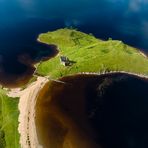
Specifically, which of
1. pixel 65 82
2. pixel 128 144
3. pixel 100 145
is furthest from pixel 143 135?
pixel 65 82

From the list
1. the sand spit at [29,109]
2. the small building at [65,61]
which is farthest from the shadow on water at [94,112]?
the small building at [65,61]

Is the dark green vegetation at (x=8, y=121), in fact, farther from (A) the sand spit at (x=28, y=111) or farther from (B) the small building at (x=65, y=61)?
(B) the small building at (x=65, y=61)

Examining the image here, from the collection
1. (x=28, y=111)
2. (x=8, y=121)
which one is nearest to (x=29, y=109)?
(x=28, y=111)

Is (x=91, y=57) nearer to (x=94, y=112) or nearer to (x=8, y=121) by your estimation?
(x=94, y=112)

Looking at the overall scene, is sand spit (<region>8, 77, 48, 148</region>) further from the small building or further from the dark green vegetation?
the small building

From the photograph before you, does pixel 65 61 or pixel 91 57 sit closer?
pixel 65 61

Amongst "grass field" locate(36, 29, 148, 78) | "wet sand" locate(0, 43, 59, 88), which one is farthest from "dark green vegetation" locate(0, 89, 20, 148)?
"grass field" locate(36, 29, 148, 78)

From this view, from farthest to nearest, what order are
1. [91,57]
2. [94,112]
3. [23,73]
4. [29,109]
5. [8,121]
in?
[91,57] < [23,73] < [29,109] < [94,112] < [8,121]
